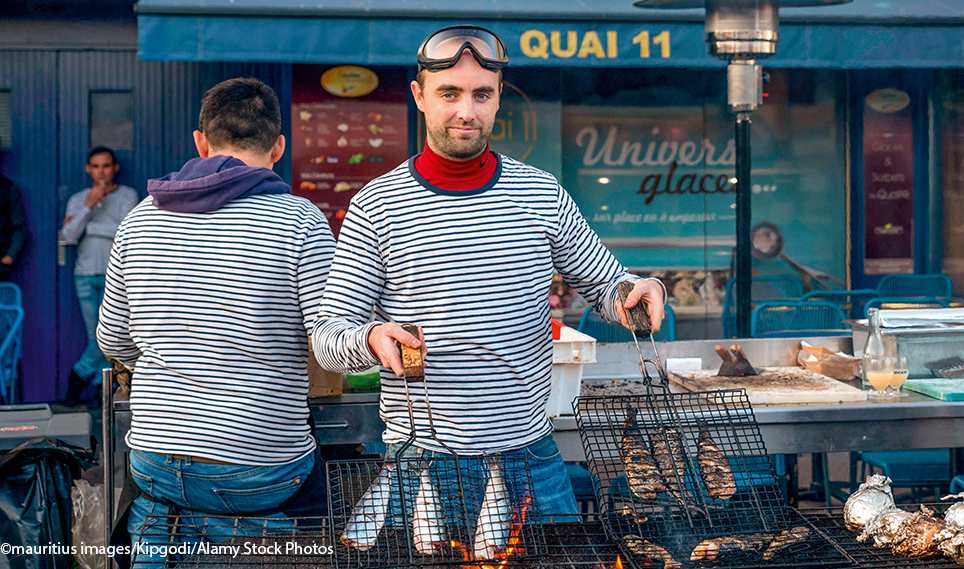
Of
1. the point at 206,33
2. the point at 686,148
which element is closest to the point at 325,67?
the point at 206,33

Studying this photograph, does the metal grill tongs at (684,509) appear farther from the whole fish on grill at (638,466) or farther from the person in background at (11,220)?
the person in background at (11,220)

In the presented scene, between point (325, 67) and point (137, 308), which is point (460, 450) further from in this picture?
point (325, 67)

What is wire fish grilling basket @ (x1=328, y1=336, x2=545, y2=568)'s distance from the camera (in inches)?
76.8

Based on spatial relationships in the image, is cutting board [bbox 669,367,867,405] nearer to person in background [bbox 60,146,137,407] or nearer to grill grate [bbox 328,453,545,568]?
grill grate [bbox 328,453,545,568]

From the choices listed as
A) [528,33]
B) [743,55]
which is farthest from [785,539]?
[528,33]

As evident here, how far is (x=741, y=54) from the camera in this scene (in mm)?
4574

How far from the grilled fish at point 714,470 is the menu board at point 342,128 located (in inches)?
227

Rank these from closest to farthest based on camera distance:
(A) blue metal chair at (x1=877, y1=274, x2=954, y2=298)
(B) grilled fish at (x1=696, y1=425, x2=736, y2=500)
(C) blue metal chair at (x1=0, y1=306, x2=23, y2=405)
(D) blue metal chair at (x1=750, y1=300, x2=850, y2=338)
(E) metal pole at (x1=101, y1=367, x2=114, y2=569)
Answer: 1. (B) grilled fish at (x1=696, y1=425, x2=736, y2=500)
2. (E) metal pole at (x1=101, y1=367, x2=114, y2=569)
3. (D) blue metal chair at (x1=750, y1=300, x2=850, y2=338)
4. (C) blue metal chair at (x1=0, y1=306, x2=23, y2=405)
5. (A) blue metal chair at (x1=877, y1=274, x2=954, y2=298)

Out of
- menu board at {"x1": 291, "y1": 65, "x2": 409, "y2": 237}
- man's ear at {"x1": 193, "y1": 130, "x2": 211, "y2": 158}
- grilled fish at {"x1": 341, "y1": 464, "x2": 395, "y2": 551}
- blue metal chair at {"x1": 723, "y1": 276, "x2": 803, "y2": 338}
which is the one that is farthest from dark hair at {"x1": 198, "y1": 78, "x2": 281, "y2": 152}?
blue metal chair at {"x1": 723, "y1": 276, "x2": 803, "y2": 338}

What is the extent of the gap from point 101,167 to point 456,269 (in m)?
6.19

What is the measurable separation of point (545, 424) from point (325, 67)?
5.82 m

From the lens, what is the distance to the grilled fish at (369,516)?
1.98 meters

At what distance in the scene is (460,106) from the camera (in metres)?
2.28

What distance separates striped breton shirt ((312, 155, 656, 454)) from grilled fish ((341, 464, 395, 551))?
0.85 ft
